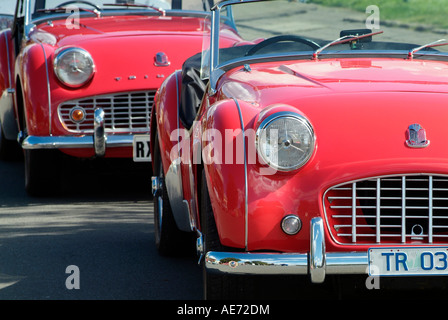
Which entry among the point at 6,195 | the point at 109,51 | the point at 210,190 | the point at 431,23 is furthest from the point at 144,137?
the point at 210,190

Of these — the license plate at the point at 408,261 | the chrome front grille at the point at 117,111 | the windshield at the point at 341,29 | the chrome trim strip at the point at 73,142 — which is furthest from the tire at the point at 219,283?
the chrome front grille at the point at 117,111

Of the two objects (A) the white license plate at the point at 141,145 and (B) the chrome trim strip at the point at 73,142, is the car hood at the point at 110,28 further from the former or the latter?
(A) the white license plate at the point at 141,145

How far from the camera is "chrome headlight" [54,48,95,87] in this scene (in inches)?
313

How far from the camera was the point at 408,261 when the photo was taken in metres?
3.99

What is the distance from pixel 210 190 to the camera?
4.28 m

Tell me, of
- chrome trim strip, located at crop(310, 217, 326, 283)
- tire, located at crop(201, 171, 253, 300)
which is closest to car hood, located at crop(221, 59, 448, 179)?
chrome trim strip, located at crop(310, 217, 326, 283)

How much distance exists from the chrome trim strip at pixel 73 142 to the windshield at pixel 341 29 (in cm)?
187

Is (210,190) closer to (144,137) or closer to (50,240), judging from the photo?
(50,240)

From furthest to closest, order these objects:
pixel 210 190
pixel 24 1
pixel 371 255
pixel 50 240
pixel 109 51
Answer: pixel 24 1
pixel 109 51
pixel 50 240
pixel 210 190
pixel 371 255

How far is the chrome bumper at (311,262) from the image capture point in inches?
156

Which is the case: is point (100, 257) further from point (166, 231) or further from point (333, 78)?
point (333, 78)

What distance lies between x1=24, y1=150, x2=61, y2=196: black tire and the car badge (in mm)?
1055

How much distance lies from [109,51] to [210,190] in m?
4.07
